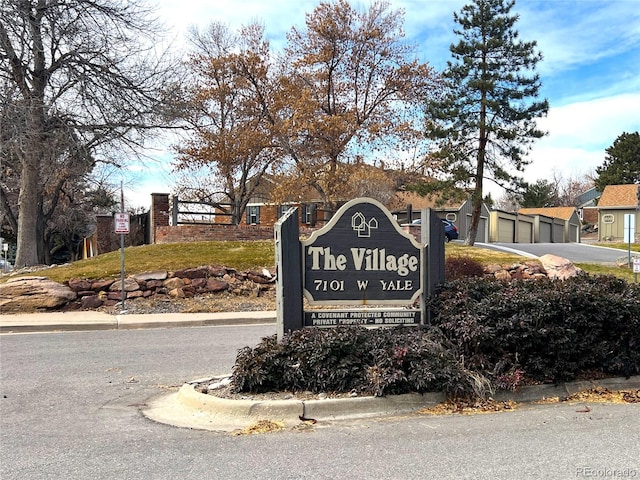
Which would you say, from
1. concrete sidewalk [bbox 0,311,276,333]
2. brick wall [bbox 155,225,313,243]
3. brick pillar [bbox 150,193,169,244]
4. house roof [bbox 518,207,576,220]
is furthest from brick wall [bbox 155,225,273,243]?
house roof [bbox 518,207,576,220]

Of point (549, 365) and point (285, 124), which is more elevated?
point (285, 124)

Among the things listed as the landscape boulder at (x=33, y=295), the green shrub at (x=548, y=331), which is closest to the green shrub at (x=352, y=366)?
the green shrub at (x=548, y=331)

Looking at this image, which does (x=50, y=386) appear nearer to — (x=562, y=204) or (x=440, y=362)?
(x=440, y=362)

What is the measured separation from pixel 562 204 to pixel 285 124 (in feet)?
206

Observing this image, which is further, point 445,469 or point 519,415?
point 519,415

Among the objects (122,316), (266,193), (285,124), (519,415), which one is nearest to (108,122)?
(122,316)

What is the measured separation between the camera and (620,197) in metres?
46.3

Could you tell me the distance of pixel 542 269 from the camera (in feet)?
60.4

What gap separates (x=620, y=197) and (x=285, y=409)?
1899 inches

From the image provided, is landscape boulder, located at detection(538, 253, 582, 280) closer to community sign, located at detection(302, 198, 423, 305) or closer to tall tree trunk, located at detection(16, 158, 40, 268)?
community sign, located at detection(302, 198, 423, 305)

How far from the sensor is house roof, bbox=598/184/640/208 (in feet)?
149

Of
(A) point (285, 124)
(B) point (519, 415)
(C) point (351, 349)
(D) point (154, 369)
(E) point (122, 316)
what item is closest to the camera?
(B) point (519, 415)

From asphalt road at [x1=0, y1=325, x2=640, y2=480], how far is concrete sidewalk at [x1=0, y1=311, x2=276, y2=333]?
19.9 ft

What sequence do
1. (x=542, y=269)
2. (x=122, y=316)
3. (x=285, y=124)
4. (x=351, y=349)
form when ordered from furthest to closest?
(x=285, y=124), (x=542, y=269), (x=122, y=316), (x=351, y=349)
